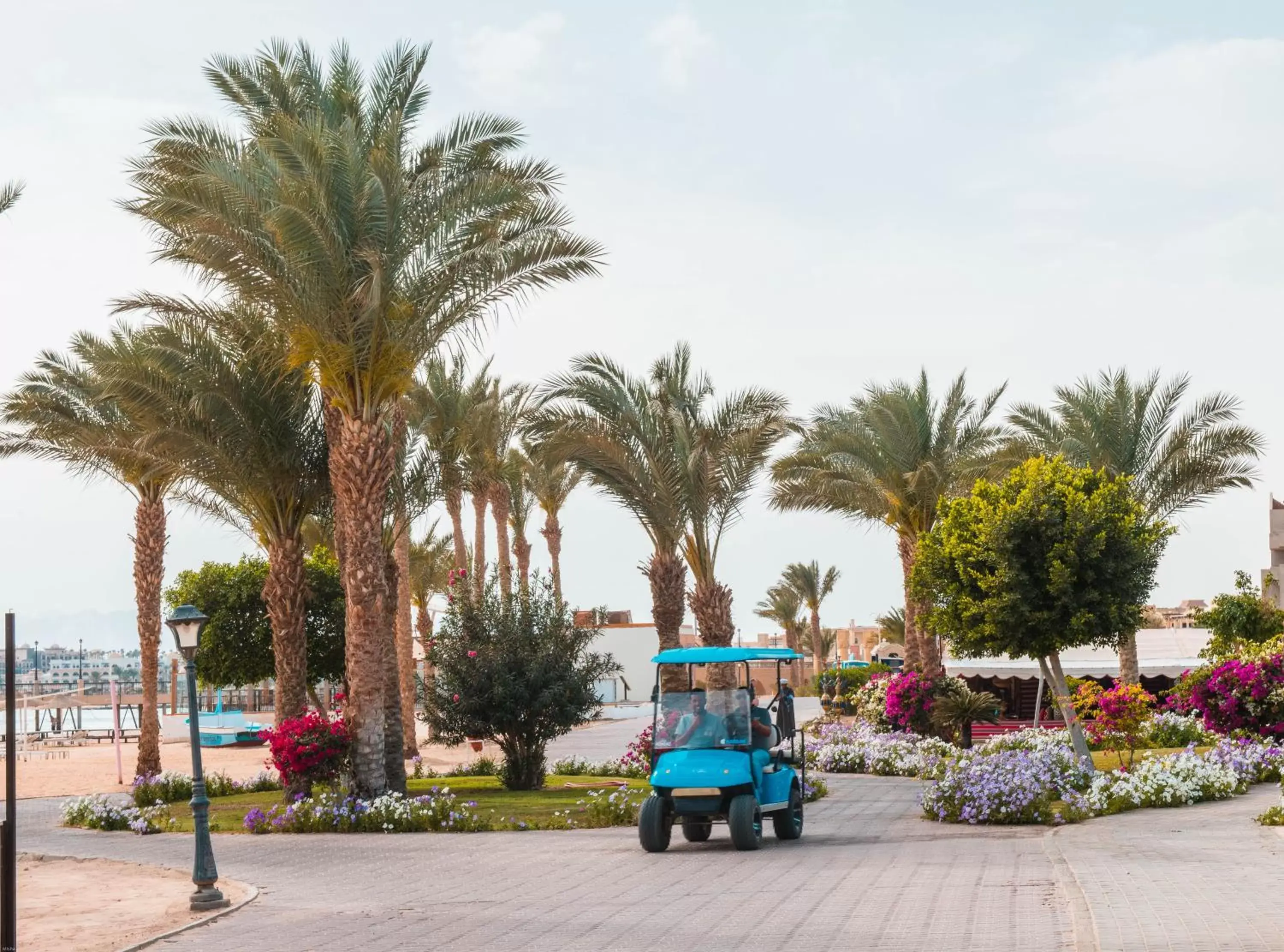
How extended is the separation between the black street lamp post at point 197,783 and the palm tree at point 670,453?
46.8 feet

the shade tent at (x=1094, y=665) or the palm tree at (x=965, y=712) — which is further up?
the shade tent at (x=1094, y=665)

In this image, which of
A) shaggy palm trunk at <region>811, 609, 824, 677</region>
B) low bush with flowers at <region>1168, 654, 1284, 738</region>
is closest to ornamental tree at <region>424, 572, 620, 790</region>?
low bush with flowers at <region>1168, 654, 1284, 738</region>

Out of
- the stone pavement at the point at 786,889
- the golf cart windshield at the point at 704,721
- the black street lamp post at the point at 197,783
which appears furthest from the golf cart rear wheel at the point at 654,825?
the black street lamp post at the point at 197,783

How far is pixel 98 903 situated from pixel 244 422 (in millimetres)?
10763

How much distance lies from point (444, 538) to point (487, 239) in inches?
1410

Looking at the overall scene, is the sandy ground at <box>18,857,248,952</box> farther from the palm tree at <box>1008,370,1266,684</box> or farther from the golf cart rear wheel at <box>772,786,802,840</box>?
the palm tree at <box>1008,370,1266,684</box>

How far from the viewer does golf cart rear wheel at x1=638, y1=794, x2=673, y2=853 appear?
14.5 meters

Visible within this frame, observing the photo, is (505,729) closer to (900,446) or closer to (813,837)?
(813,837)

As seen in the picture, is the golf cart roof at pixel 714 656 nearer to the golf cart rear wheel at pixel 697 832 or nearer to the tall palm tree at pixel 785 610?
the golf cart rear wheel at pixel 697 832

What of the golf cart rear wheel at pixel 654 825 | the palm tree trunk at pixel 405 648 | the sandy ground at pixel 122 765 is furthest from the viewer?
the sandy ground at pixel 122 765

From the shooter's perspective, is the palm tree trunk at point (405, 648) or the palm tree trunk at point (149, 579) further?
the palm tree trunk at point (405, 648)

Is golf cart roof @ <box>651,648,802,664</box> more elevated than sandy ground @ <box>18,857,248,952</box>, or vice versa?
golf cart roof @ <box>651,648,802,664</box>

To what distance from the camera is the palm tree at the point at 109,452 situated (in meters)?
25.4

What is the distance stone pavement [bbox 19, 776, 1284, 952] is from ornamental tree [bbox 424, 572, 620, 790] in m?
5.15
